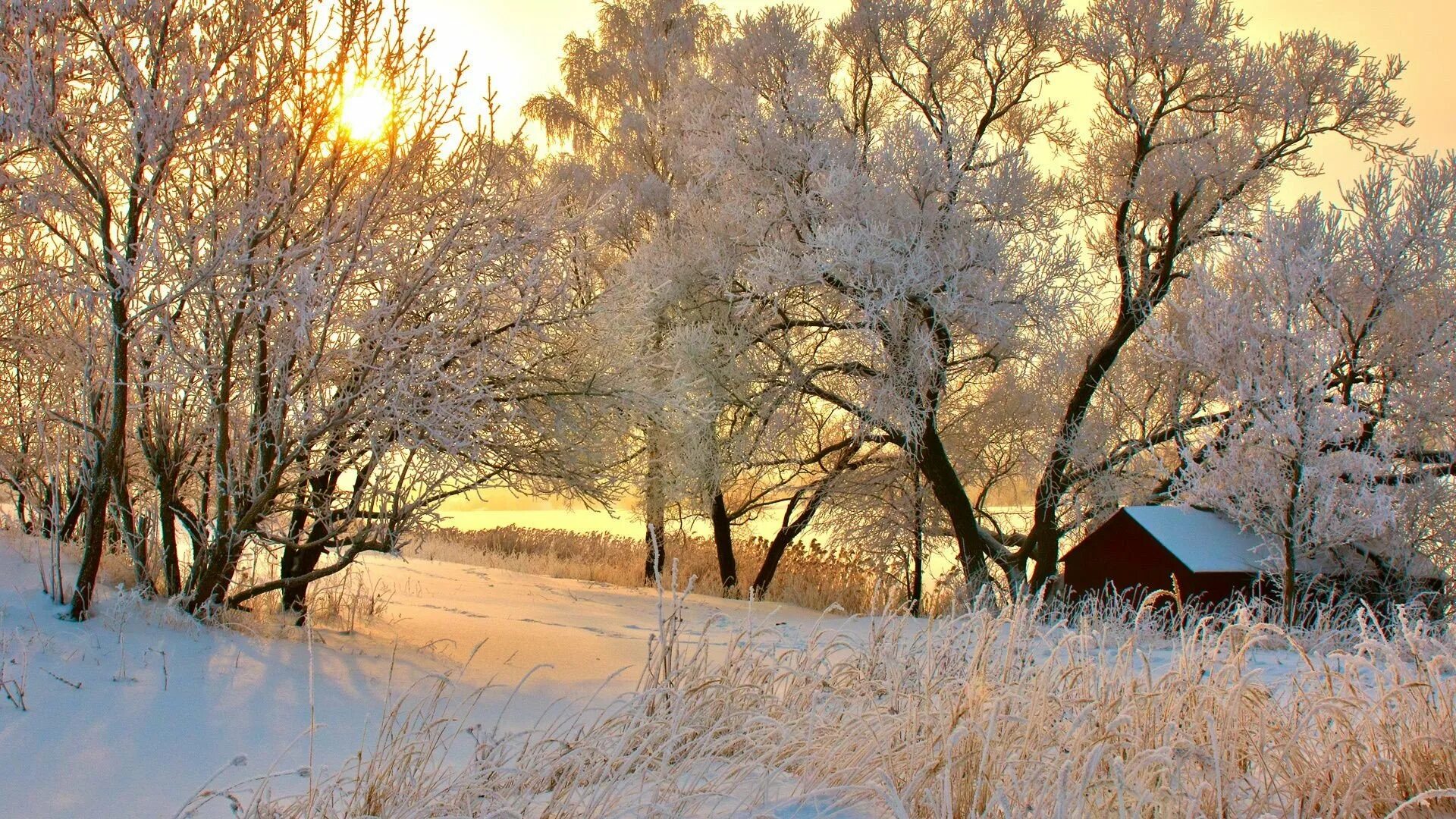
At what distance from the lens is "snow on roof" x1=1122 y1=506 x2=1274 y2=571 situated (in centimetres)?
1142

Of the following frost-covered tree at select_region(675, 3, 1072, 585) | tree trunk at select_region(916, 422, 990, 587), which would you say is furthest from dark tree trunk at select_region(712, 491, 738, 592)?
tree trunk at select_region(916, 422, 990, 587)

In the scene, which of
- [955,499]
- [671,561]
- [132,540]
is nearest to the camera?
[132,540]

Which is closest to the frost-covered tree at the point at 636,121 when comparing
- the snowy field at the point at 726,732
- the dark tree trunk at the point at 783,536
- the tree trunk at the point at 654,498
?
the tree trunk at the point at 654,498

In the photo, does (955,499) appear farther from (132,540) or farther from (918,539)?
(132,540)

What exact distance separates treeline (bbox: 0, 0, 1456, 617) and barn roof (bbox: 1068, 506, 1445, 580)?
0.28m

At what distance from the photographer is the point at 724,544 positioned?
15992mm

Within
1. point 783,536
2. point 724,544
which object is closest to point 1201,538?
point 783,536

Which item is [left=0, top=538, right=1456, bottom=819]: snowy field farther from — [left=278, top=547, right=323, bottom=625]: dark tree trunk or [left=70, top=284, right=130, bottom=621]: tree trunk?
[left=278, top=547, right=323, bottom=625]: dark tree trunk

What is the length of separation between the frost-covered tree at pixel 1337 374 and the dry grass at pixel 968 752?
5679mm

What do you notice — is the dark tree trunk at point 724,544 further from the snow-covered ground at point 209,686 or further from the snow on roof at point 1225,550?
the snow-covered ground at point 209,686

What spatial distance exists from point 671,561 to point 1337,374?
9010 millimetres

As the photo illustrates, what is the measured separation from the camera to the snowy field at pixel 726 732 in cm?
345

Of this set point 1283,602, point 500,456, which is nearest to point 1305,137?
point 1283,602

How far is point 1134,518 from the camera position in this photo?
12328mm
